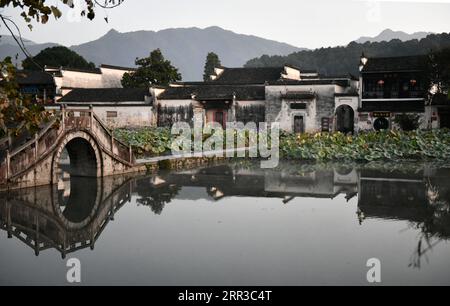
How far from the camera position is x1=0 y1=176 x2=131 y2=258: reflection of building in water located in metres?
10.5

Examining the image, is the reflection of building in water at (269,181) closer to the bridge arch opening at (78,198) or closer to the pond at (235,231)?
the pond at (235,231)

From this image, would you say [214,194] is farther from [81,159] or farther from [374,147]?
[374,147]

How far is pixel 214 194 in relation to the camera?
15.7 metres

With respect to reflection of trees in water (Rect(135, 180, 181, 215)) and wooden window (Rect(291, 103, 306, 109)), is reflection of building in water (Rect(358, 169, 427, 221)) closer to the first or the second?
reflection of trees in water (Rect(135, 180, 181, 215))

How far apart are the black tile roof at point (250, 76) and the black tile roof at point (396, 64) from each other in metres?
7.34

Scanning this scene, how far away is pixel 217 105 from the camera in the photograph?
1382 inches

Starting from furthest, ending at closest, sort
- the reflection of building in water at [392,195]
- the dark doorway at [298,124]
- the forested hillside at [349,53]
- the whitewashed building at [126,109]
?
1. the forested hillside at [349,53]
2. the whitewashed building at [126,109]
3. the dark doorway at [298,124]
4. the reflection of building in water at [392,195]

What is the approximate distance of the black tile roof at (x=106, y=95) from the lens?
35.3m

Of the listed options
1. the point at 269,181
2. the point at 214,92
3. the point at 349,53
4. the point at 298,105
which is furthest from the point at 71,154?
the point at 349,53

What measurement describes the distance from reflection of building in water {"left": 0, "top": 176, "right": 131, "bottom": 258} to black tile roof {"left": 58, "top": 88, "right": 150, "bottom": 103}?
1879 centimetres

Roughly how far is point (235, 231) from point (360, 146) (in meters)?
16.5

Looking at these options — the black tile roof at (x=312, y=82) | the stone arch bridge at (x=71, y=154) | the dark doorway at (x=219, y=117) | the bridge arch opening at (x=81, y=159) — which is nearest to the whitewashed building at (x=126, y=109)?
the dark doorway at (x=219, y=117)
